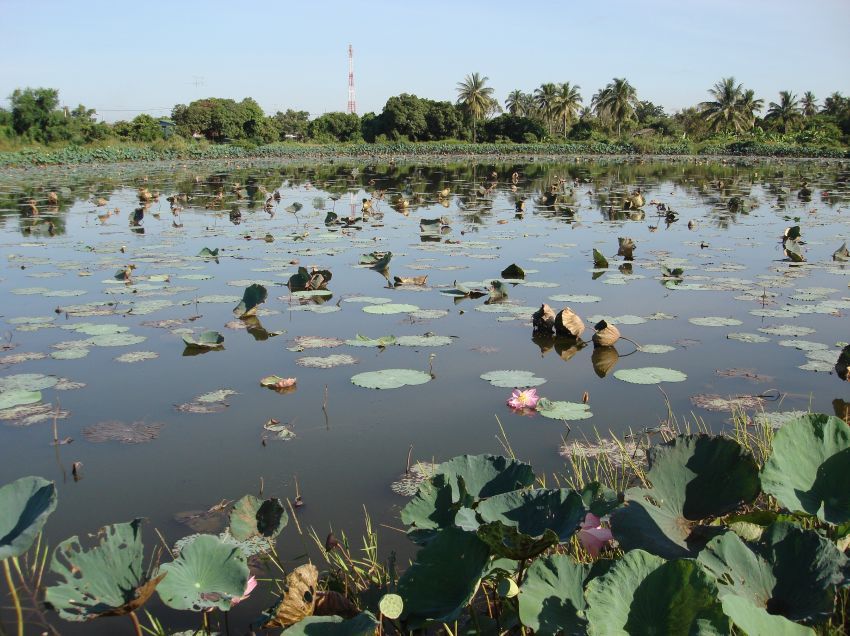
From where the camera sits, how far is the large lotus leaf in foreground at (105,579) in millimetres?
1242

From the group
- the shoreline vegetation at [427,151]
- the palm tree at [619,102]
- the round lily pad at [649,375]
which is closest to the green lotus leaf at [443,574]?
the round lily pad at [649,375]

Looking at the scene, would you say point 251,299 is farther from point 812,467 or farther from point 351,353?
point 812,467

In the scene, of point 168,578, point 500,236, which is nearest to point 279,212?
point 500,236

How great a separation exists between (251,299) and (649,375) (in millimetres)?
2529

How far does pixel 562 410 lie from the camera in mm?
3070

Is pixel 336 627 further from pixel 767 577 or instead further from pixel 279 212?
pixel 279 212

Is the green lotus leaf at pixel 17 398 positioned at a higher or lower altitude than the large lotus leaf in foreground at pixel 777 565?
lower

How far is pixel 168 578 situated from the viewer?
1.37m

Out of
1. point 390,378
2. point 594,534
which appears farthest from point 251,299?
point 594,534

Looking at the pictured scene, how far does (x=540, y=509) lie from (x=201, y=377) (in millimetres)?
2704

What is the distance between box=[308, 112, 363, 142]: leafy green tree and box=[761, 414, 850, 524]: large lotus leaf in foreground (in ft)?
179

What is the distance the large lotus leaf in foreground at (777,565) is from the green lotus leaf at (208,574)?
87 cm

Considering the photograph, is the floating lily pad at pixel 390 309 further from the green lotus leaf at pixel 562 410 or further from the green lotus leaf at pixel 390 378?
the green lotus leaf at pixel 562 410

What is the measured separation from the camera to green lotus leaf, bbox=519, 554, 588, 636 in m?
1.17
